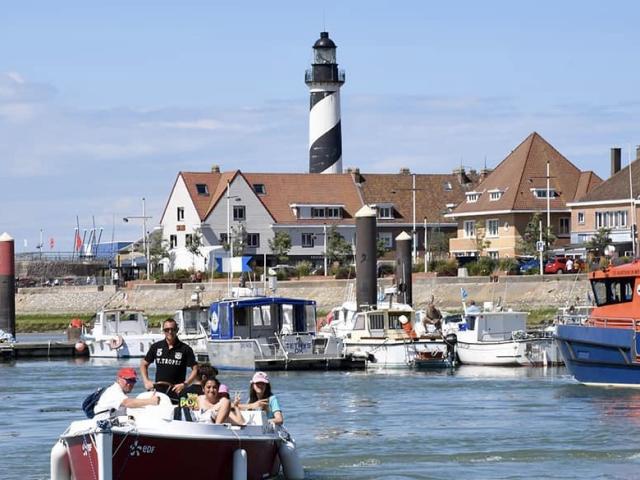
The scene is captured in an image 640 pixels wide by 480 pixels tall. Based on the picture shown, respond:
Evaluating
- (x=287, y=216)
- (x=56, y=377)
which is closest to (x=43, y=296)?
(x=287, y=216)

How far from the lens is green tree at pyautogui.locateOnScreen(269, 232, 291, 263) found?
99.3 meters

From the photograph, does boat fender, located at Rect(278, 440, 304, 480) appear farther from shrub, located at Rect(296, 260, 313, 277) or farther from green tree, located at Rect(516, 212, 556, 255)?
shrub, located at Rect(296, 260, 313, 277)

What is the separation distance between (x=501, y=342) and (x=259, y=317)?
23.2 feet

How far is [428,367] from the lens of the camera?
4616 cm

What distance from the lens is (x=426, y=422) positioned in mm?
30109

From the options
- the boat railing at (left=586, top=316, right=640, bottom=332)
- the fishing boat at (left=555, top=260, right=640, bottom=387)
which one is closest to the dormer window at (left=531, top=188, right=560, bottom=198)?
the fishing boat at (left=555, top=260, right=640, bottom=387)

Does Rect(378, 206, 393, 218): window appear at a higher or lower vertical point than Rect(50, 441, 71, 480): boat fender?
higher

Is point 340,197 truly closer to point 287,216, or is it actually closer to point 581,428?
point 287,216

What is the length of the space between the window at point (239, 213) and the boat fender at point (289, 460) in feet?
265

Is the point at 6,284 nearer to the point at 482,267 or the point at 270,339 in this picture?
the point at 270,339

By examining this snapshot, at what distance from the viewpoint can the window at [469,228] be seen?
97.5 meters

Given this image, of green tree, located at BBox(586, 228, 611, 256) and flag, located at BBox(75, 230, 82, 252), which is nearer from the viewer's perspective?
green tree, located at BBox(586, 228, 611, 256)

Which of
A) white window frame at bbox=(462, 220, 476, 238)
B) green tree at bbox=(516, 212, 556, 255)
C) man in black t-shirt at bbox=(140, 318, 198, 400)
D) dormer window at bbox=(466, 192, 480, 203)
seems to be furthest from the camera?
dormer window at bbox=(466, 192, 480, 203)

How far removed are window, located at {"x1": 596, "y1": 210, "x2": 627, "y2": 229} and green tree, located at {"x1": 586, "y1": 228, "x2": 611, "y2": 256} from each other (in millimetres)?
2128
